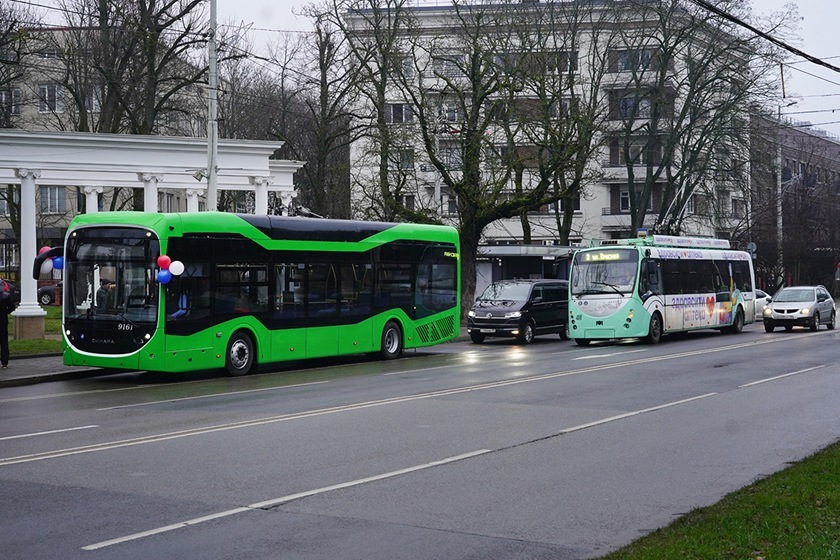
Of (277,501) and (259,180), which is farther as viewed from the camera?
(259,180)

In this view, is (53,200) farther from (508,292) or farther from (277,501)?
(277,501)

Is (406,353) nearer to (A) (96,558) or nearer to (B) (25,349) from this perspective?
(B) (25,349)

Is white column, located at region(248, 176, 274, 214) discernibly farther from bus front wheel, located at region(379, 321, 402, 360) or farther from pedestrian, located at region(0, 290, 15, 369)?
pedestrian, located at region(0, 290, 15, 369)

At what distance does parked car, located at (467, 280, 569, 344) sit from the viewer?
111 ft

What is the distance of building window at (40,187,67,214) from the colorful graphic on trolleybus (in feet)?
151

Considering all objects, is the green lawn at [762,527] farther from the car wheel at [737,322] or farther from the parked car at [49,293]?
the parked car at [49,293]

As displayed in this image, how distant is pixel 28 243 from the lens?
30906mm

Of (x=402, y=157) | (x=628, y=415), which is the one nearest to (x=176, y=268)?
(x=628, y=415)

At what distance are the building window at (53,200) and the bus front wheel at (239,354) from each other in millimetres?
50777

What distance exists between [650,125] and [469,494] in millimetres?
45492

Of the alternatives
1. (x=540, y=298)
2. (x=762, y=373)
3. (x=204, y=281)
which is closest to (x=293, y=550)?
(x=204, y=281)

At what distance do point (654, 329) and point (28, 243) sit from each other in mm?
18422

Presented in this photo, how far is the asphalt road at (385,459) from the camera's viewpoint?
7.98m

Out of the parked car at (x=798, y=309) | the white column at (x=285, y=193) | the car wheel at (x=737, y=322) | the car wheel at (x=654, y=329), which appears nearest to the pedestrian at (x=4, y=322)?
the white column at (x=285, y=193)
